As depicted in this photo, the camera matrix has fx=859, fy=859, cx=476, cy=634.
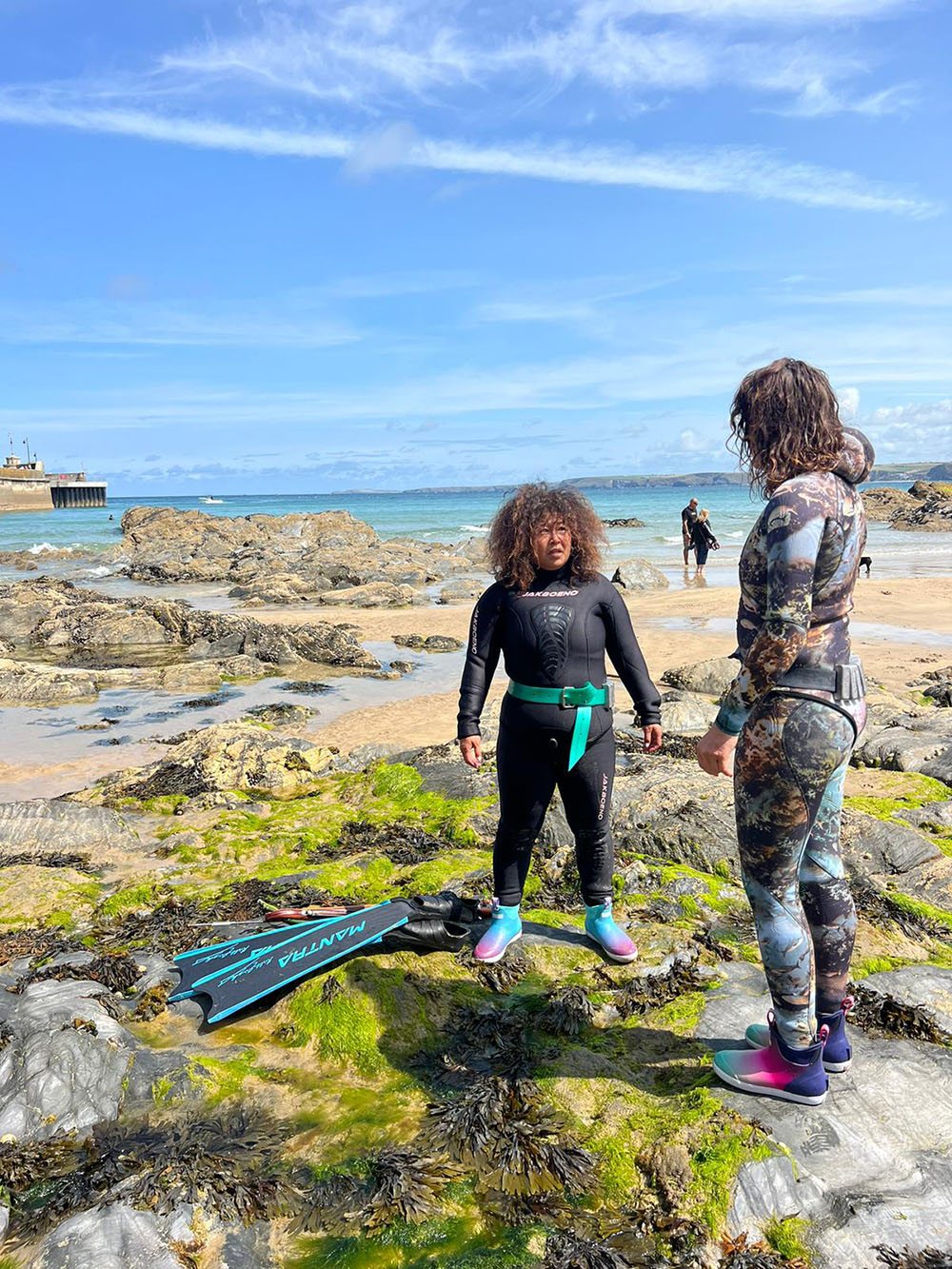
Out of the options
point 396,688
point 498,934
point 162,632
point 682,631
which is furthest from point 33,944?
point 682,631

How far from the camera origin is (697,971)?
4074 millimetres

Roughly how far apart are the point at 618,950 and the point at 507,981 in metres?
0.57

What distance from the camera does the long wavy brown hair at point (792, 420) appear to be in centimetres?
292

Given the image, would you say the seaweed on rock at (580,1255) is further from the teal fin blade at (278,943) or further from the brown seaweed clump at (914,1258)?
the teal fin blade at (278,943)

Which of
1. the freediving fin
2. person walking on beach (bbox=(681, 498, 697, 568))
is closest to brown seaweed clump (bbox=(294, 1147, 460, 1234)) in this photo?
the freediving fin

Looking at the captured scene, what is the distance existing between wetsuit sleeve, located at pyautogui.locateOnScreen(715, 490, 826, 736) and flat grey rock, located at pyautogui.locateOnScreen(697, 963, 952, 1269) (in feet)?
5.16

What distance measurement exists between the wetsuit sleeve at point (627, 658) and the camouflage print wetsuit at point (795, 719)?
45.2 inches

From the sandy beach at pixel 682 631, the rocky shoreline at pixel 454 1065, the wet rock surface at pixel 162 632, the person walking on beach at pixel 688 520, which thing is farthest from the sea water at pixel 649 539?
the wet rock surface at pixel 162 632

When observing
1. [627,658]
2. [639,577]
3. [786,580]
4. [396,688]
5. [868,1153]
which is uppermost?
[786,580]

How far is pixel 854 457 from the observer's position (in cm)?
299

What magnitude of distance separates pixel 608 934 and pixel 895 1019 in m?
1.30

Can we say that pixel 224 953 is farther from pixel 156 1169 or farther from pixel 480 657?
pixel 480 657

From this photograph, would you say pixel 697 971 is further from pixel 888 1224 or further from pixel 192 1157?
pixel 192 1157

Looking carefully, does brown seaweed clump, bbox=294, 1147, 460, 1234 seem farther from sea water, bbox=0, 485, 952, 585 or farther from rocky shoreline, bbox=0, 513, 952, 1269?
sea water, bbox=0, 485, 952, 585
